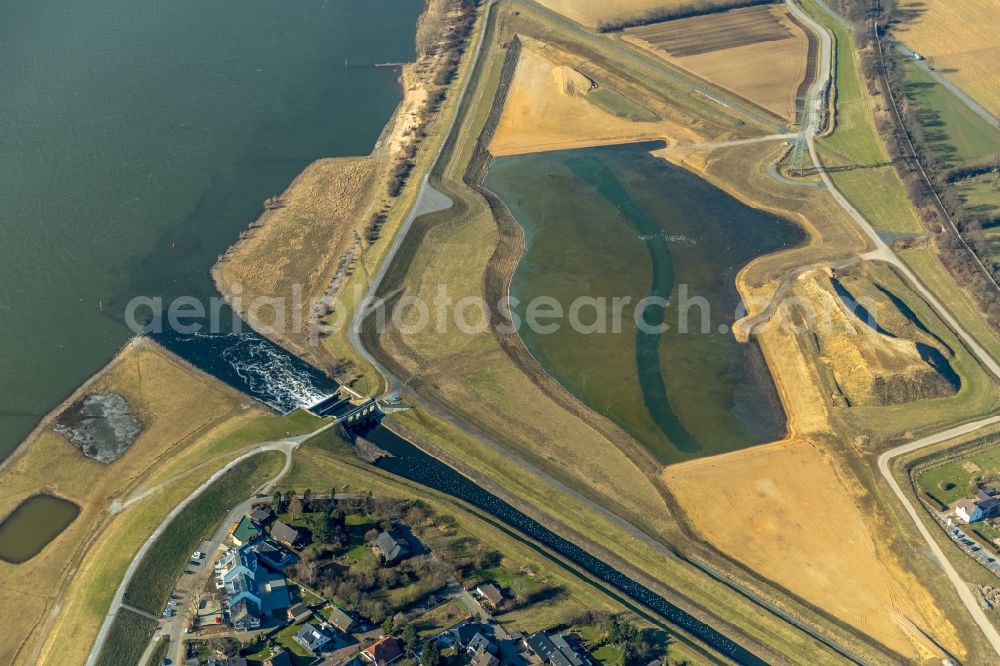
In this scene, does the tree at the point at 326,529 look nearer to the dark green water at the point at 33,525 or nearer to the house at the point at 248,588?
the house at the point at 248,588

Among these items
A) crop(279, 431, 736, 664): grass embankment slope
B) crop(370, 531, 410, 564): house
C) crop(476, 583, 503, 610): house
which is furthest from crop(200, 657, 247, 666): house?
crop(476, 583, 503, 610): house

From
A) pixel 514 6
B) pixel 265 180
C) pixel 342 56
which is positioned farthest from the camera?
pixel 514 6

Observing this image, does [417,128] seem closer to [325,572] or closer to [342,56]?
[342,56]

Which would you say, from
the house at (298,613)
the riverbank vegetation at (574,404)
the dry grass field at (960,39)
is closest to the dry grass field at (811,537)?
the riverbank vegetation at (574,404)

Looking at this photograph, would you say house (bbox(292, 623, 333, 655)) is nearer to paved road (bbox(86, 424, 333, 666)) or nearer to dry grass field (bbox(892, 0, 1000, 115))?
paved road (bbox(86, 424, 333, 666))

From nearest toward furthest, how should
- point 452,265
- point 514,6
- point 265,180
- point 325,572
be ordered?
point 325,572
point 452,265
point 265,180
point 514,6

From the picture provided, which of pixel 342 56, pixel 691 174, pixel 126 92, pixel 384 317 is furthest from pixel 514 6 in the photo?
pixel 384 317

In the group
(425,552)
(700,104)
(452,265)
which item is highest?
(700,104)
